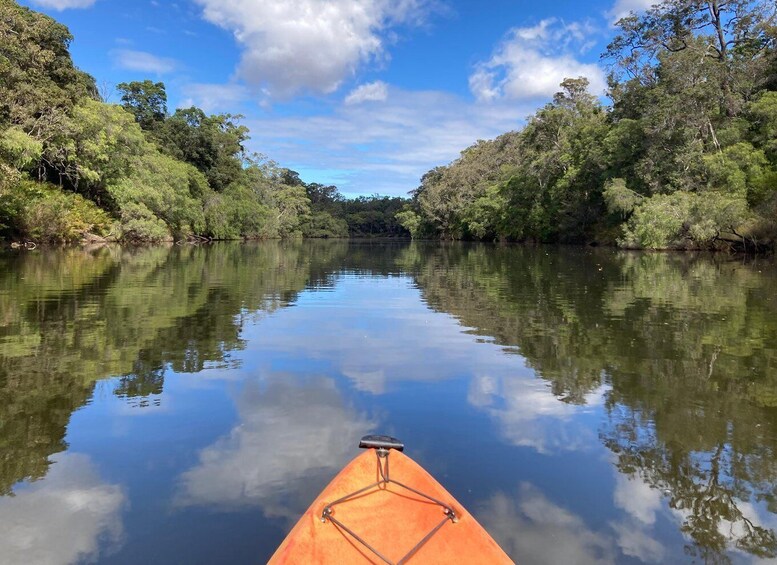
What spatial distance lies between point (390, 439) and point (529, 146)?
60337mm

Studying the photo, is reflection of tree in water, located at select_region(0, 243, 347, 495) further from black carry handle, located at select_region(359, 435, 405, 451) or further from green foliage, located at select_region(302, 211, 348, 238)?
green foliage, located at select_region(302, 211, 348, 238)

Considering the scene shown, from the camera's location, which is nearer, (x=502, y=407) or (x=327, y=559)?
(x=327, y=559)

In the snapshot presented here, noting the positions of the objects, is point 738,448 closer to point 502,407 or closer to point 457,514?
point 502,407

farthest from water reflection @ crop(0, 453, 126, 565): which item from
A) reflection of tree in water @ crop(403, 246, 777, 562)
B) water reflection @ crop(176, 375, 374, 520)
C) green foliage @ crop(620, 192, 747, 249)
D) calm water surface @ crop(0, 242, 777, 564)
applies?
green foliage @ crop(620, 192, 747, 249)

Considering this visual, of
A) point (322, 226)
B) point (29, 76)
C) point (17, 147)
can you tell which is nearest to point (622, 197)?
point (17, 147)

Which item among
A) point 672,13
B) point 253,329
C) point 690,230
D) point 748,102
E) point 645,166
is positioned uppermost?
point 672,13

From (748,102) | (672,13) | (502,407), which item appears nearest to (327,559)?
(502,407)

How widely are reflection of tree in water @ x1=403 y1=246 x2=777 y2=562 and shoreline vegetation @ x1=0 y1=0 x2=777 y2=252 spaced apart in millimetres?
18508

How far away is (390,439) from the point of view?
365 cm

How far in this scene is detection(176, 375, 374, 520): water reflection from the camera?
4148 mm

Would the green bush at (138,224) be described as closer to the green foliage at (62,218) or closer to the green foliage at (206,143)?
the green foliage at (62,218)

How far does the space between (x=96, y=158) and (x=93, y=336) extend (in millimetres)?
28890

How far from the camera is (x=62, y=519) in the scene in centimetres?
378

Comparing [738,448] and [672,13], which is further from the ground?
[672,13]
